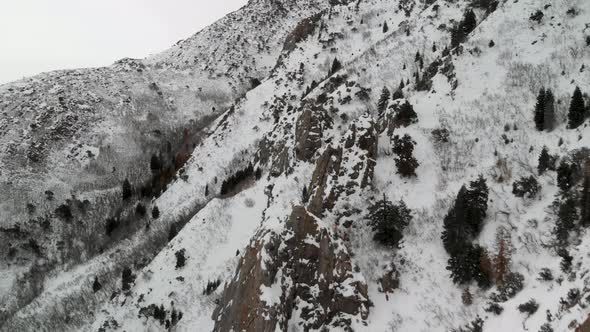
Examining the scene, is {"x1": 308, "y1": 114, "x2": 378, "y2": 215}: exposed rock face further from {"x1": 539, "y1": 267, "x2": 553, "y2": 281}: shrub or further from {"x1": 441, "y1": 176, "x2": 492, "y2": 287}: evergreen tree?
{"x1": 539, "y1": 267, "x2": 553, "y2": 281}: shrub

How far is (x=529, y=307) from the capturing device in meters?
13.1

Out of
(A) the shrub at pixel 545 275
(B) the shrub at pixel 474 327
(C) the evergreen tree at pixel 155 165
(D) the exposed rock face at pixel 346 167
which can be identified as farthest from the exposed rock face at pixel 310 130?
(C) the evergreen tree at pixel 155 165

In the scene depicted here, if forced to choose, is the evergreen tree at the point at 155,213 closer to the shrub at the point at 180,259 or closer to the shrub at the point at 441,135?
the shrub at the point at 180,259

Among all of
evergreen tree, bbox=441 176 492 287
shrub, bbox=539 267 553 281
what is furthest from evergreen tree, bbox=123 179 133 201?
shrub, bbox=539 267 553 281

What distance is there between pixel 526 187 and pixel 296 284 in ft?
36.3

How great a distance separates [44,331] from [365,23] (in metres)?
49.3

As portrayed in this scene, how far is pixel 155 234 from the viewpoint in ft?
123

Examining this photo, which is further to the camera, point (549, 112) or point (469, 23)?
point (469, 23)

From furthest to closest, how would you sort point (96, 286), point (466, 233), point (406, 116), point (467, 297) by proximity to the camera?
point (96, 286) < point (406, 116) < point (466, 233) < point (467, 297)

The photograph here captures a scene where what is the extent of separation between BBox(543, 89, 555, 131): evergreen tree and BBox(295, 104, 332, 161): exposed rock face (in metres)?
13.9

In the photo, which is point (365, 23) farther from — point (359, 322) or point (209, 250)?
point (359, 322)

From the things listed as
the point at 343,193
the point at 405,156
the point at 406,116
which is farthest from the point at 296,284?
the point at 406,116

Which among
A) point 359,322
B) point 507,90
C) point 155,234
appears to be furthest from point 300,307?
point 155,234

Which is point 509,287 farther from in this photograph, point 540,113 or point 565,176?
point 540,113
